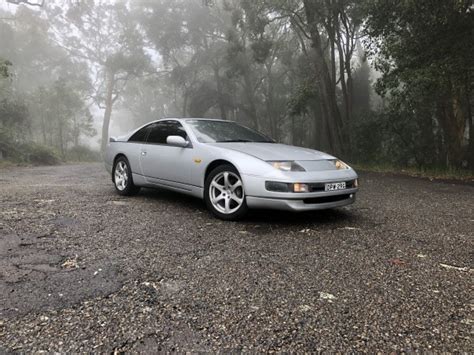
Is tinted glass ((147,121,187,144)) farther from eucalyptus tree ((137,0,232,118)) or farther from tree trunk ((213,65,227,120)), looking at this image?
eucalyptus tree ((137,0,232,118))

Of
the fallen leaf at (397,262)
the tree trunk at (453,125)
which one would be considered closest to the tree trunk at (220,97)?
the tree trunk at (453,125)

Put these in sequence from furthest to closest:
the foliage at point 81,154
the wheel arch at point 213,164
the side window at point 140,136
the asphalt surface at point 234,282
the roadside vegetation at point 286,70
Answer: the foliage at point 81,154, the roadside vegetation at point 286,70, the side window at point 140,136, the wheel arch at point 213,164, the asphalt surface at point 234,282

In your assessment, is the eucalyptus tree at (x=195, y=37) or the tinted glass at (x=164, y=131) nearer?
the tinted glass at (x=164, y=131)

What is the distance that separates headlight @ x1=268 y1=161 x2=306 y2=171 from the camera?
3742 millimetres

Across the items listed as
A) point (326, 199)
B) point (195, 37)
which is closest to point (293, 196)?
point (326, 199)

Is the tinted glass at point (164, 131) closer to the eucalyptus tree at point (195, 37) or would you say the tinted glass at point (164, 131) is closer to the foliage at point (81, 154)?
the foliage at point (81, 154)

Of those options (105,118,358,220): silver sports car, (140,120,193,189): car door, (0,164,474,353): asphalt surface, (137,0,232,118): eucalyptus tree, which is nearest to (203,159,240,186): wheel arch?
(105,118,358,220): silver sports car

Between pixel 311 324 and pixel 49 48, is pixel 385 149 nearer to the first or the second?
pixel 311 324

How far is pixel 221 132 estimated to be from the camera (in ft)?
16.3

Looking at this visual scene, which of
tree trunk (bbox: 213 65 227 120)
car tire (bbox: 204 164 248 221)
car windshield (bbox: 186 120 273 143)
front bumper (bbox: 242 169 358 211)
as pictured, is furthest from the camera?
tree trunk (bbox: 213 65 227 120)

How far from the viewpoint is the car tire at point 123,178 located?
A: 5539mm

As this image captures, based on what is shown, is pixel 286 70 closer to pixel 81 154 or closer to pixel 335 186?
pixel 81 154

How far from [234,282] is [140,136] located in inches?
151

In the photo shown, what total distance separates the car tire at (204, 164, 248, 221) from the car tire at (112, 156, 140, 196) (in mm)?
1846
